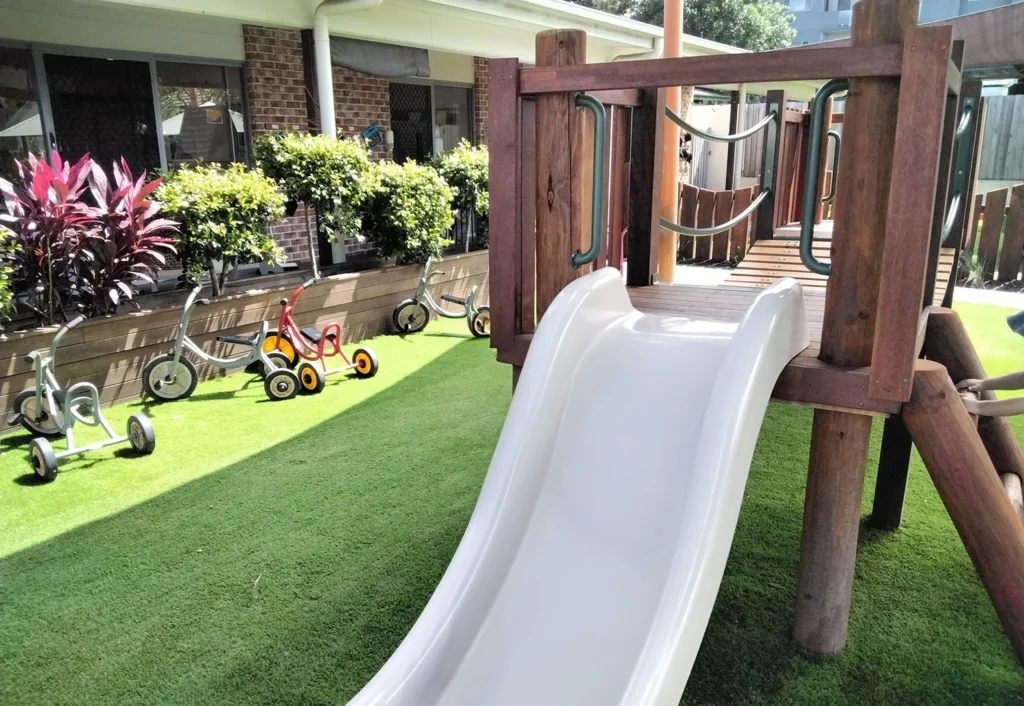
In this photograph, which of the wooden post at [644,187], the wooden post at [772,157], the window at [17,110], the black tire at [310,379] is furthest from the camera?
the window at [17,110]

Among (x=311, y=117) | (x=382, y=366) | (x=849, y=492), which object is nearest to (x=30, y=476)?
(x=382, y=366)

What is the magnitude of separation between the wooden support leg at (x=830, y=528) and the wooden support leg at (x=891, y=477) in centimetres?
95

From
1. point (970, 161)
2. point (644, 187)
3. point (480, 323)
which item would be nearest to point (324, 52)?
point (480, 323)

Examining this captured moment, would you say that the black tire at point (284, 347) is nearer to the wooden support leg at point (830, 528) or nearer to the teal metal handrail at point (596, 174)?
the teal metal handrail at point (596, 174)

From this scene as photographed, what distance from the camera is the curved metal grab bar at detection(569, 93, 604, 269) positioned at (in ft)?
8.47

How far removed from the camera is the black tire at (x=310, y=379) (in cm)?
534

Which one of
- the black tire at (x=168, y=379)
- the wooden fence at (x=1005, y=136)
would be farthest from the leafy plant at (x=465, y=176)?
the wooden fence at (x=1005, y=136)

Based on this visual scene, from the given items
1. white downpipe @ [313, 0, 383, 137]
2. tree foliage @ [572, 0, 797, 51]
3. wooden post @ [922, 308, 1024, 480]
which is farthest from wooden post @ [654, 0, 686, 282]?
tree foliage @ [572, 0, 797, 51]

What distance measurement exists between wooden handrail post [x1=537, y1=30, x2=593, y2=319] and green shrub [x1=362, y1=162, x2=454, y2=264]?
175 inches

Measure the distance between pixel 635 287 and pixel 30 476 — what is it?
Answer: 327cm

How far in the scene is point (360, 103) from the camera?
9172 mm

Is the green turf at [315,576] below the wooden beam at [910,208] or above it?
below

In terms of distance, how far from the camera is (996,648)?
8.50ft

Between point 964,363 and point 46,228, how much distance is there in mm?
4923
